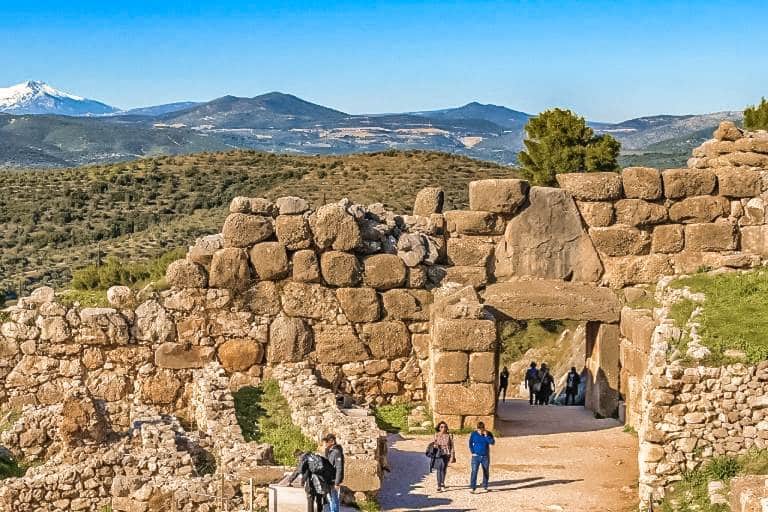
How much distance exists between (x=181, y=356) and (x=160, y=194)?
3439 centimetres

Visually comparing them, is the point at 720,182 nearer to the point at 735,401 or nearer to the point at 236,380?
the point at 735,401

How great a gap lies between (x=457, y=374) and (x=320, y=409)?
1871mm

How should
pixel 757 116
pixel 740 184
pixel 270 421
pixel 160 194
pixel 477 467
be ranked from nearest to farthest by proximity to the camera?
pixel 477 467
pixel 270 421
pixel 740 184
pixel 757 116
pixel 160 194

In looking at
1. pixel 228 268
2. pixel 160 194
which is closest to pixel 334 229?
pixel 228 268

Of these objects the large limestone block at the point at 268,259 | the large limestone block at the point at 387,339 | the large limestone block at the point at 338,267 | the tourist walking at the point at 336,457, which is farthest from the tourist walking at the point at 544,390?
the tourist walking at the point at 336,457

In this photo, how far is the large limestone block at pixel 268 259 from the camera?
15.4 metres

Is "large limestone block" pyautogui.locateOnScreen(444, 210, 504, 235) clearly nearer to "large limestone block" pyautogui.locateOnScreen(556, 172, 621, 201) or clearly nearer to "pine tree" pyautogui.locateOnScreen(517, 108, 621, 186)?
"large limestone block" pyautogui.locateOnScreen(556, 172, 621, 201)

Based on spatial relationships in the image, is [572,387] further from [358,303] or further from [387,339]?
[358,303]

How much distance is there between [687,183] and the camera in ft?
53.2

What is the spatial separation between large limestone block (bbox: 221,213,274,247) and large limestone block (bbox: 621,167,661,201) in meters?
5.14

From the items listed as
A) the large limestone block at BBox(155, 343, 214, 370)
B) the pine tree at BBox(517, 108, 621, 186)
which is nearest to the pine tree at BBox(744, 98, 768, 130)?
the pine tree at BBox(517, 108, 621, 186)

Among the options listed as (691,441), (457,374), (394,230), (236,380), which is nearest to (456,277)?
(394,230)

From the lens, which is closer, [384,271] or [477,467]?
[477,467]

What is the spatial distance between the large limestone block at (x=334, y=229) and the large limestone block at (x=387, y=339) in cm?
118
